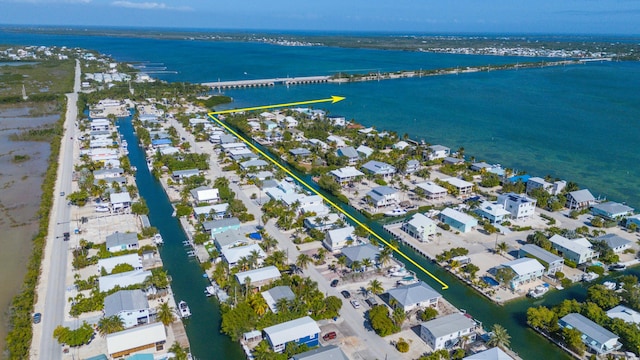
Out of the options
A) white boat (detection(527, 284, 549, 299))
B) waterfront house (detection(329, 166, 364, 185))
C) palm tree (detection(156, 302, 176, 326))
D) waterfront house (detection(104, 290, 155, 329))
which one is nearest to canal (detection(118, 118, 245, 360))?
palm tree (detection(156, 302, 176, 326))

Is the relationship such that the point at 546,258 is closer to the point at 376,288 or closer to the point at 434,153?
the point at 376,288

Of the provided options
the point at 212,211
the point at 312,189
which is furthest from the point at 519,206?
the point at 212,211

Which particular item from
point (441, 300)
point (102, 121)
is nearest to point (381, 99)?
point (102, 121)

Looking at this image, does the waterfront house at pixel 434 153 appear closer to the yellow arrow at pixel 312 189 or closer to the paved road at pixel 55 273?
the yellow arrow at pixel 312 189

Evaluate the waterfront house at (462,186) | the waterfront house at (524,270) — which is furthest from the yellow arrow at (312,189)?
the waterfront house at (462,186)

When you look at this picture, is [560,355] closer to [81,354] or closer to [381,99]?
[81,354]

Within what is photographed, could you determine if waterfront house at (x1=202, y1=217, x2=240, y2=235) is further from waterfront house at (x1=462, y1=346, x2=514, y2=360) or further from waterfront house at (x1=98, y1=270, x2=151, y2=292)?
waterfront house at (x1=462, y1=346, x2=514, y2=360)
